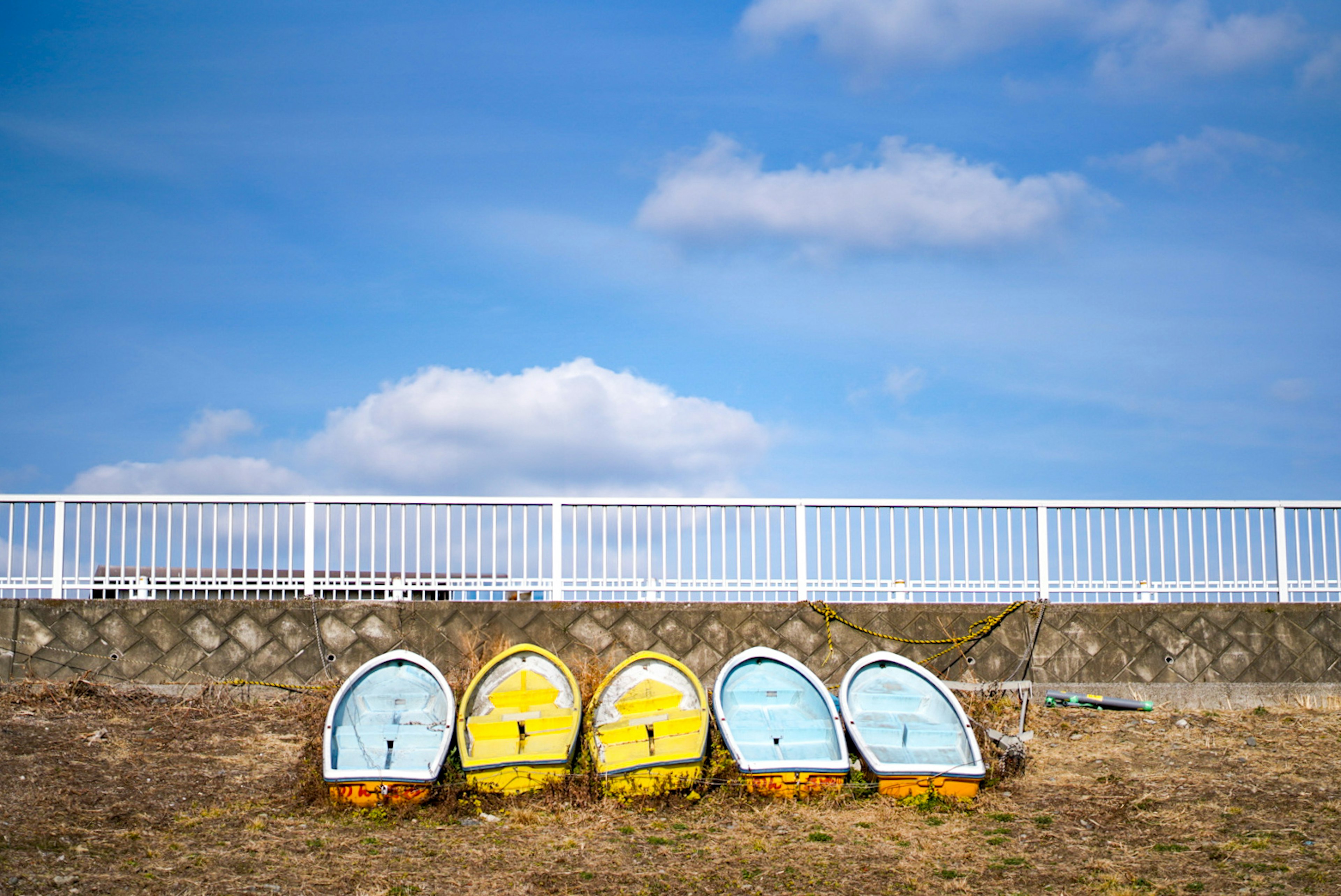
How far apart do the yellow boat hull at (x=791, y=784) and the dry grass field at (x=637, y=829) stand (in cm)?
13

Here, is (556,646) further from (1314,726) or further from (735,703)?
(1314,726)

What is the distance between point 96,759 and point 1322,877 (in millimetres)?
9702

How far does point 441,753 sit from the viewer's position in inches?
347

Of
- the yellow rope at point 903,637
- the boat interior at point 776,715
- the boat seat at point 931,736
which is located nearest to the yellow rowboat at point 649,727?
the boat interior at point 776,715

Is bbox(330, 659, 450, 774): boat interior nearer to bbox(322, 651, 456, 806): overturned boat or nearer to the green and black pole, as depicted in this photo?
bbox(322, 651, 456, 806): overturned boat

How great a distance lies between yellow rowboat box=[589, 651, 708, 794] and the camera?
345 inches

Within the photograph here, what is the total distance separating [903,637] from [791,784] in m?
3.82

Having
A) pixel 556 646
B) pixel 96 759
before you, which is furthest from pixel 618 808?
pixel 96 759

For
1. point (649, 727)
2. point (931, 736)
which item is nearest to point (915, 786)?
point (931, 736)

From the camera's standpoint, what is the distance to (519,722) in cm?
933

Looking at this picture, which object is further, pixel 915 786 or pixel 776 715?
pixel 776 715

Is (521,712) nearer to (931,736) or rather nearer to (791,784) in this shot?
(791,784)

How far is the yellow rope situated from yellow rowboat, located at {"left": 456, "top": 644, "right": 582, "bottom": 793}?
3.58 m

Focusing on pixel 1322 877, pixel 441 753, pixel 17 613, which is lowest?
pixel 1322 877
